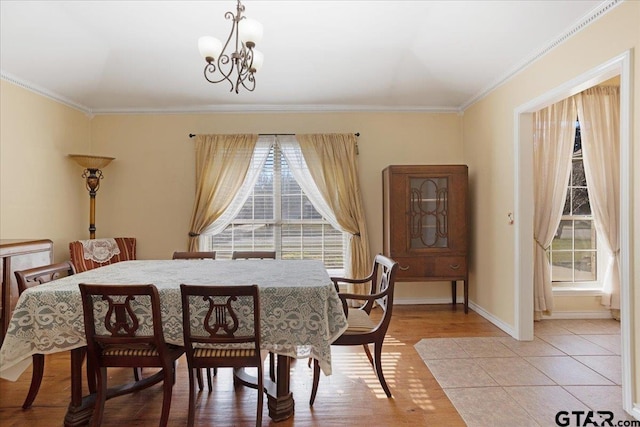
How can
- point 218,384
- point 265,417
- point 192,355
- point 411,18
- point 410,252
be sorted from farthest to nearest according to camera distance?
point 410,252 → point 411,18 → point 218,384 → point 265,417 → point 192,355

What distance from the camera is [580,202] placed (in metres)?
4.23

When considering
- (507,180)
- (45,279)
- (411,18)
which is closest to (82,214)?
(45,279)

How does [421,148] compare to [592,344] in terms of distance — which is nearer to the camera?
[592,344]

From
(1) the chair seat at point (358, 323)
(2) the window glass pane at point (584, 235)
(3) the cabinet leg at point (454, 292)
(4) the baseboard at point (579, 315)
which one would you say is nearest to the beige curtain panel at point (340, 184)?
(3) the cabinet leg at point (454, 292)

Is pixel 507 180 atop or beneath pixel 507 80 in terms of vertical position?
beneath

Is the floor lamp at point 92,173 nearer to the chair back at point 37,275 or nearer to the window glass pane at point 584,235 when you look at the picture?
the chair back at point 37,275

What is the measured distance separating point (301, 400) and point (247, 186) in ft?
9.17

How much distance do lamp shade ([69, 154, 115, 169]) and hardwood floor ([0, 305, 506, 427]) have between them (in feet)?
6.89

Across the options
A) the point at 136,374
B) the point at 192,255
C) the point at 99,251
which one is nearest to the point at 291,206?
the point at 192,255

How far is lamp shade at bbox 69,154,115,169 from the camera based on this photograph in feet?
13.5

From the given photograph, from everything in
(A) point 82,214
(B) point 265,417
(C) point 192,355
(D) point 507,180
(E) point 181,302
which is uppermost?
(D) point 507,180

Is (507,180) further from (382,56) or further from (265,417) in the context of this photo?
(265,417)

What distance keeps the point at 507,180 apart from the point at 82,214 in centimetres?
487

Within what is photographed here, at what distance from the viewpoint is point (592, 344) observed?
336 centimetres
